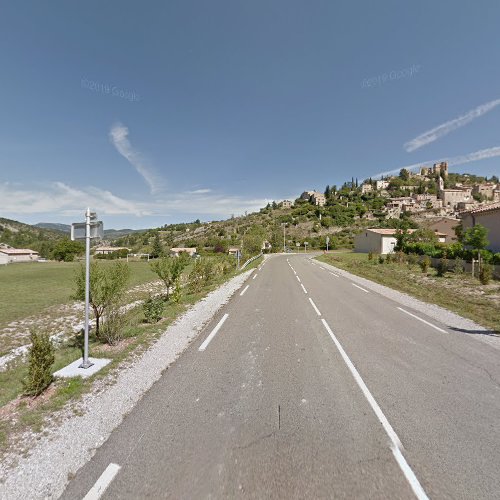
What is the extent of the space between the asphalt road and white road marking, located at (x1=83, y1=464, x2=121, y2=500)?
0.05 ft

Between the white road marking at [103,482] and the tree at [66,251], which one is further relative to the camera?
the tree at [66,251]

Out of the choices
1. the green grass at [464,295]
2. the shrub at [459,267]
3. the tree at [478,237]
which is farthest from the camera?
the shrub at [459,267]

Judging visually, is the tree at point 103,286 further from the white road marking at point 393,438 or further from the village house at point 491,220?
the village house at point 491,220

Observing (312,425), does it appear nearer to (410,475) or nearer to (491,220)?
(410,475)

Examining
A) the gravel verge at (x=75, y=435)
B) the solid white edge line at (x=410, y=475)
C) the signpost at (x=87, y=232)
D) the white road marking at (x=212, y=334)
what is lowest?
the white road marking at (x=212, y=334)

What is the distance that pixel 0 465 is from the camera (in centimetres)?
280

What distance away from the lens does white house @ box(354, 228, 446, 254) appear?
159 ft

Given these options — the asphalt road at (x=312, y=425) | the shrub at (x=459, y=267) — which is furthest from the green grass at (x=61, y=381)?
the shrub at (x=459, y=267)

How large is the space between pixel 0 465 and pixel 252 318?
7.00m

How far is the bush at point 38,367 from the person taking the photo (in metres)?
4.12

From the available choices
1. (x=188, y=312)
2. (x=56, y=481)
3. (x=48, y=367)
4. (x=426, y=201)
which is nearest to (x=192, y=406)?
(x=56, y=481)

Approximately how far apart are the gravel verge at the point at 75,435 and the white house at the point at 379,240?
47122 mm

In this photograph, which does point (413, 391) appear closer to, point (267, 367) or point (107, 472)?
point (267, 367)

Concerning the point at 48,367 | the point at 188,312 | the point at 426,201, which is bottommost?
the point at 188,312
